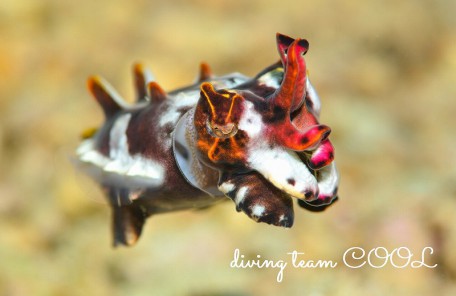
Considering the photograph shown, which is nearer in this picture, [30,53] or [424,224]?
[424,224]

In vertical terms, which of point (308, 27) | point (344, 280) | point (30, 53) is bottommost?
point (344, 280)

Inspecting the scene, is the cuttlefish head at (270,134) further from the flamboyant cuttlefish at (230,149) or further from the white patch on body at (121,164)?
the white patch on body at (121,164)

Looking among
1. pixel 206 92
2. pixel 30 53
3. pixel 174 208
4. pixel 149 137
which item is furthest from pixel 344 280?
pixel 30 53

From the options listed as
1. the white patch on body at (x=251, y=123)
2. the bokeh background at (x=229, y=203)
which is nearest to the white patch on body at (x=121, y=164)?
the white patch on body at (x=251, y=123)

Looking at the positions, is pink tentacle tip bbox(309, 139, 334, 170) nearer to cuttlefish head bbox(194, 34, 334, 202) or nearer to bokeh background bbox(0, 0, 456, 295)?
cuttlefish head bbox(194, 34, 334, 202)

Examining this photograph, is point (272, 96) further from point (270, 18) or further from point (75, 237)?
point (270, 18)

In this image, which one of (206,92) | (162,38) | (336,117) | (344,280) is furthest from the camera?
(162,38)

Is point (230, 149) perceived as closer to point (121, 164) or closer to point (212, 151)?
point (212, 151)
